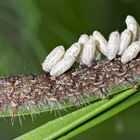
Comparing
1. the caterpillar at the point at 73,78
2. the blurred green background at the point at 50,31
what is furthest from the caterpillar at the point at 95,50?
the blurred green background at the point at 50,31

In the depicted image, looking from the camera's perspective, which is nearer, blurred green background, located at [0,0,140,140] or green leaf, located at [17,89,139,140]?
green leaf, located at [17,89,139,140]

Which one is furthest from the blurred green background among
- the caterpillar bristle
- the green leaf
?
the green leaf

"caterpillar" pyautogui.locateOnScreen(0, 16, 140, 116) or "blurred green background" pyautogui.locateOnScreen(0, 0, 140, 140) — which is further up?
"blurred green background" pyautogui.locateOnScreen(0, 0, 140, 140)

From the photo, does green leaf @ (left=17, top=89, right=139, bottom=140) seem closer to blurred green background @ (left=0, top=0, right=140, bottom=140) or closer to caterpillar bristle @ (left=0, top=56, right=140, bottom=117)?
caterpillar bristle @ (left=0, top=56, right=140, bottom=117)

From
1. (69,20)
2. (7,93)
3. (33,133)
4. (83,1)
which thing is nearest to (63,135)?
(33,133)

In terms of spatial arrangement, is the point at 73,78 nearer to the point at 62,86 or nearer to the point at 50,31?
the point at 62,86

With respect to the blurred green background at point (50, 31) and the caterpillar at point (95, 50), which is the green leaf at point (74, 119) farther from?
the blurred green background at point (50, 31)

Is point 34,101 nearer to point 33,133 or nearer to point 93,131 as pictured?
point 33,133
